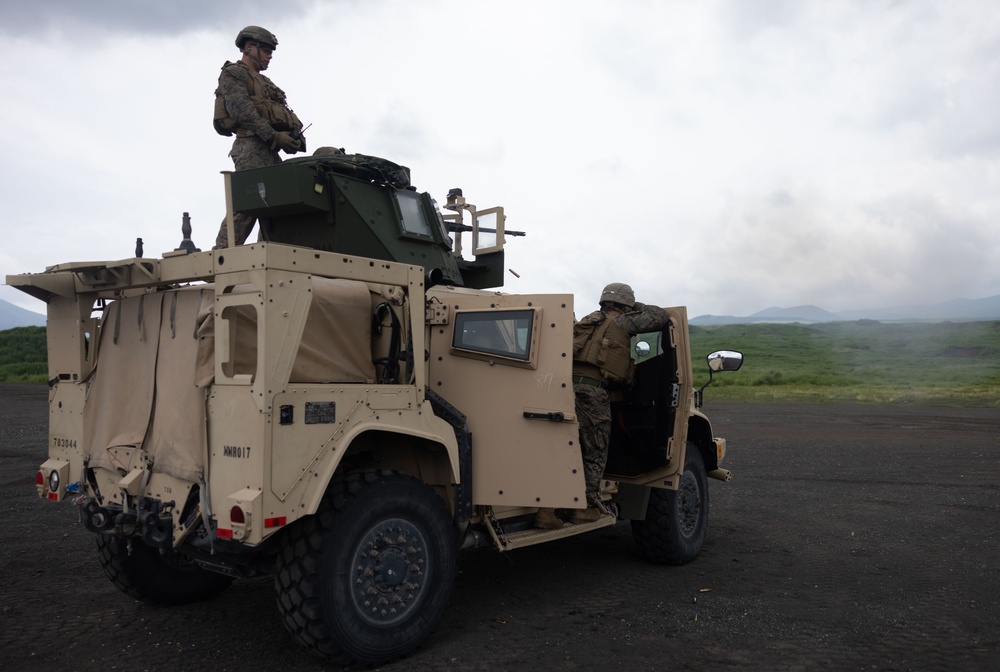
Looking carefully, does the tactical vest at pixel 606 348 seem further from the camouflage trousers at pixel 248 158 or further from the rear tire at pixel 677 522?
the camouflage trousers at pixel 248 158

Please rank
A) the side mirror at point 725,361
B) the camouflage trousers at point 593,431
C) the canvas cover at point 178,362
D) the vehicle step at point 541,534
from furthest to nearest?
the side mirror at point 725,361, the camouflage trousers at point 593,431, the vehicle step at point 541,534, the canvas cover at point 178,362

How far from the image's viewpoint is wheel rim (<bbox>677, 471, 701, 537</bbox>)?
8078 millimetres

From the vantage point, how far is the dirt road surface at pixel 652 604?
536 cm

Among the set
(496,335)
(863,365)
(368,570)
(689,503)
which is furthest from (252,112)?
(863,365)

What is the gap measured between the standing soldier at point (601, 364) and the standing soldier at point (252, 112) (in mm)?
2932

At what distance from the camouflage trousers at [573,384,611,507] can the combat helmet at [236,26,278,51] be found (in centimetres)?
382

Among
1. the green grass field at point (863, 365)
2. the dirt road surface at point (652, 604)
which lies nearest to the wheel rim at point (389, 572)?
the dirt road surface at point (652, 604)

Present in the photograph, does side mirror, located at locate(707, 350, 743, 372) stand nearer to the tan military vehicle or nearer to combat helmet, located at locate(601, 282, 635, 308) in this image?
combat helmet, located at locate(601, 282, 635, 308)

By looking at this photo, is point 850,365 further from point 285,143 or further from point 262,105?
point 262,105

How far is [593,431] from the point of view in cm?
697

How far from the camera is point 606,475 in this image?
26.1 feet

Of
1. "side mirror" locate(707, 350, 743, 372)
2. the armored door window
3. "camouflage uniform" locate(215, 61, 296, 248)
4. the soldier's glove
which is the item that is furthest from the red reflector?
"side mirror" locate(707, 350, 743, 372)

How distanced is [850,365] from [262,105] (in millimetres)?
52462

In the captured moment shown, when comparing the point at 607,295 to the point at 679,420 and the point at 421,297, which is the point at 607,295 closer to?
the point at 679,420
